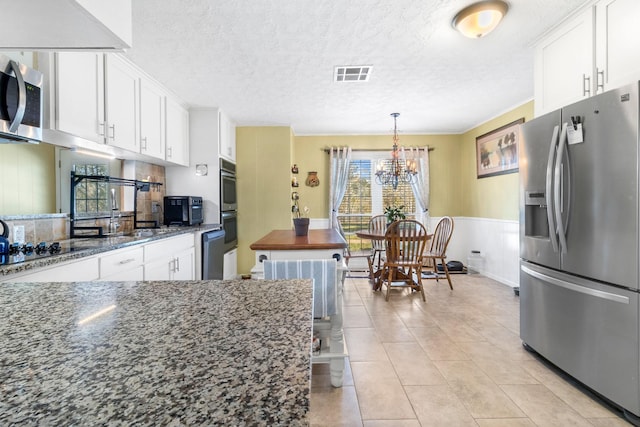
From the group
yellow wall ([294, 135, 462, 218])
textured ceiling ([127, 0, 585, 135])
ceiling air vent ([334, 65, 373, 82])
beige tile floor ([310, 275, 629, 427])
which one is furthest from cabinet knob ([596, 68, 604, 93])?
yellow wall ([294, 135, 462, 218])

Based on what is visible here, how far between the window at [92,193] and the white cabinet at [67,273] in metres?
0.84

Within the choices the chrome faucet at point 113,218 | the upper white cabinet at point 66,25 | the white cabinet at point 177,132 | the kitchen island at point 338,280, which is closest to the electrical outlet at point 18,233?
the chrome faucet at point 113,218

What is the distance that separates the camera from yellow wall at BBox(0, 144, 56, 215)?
79.7 inches

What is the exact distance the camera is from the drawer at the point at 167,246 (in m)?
2.65

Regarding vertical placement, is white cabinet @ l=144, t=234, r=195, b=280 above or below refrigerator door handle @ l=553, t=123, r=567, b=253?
below

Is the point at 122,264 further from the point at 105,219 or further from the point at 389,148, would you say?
the point at 389,148

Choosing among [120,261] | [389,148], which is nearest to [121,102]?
[120,261]

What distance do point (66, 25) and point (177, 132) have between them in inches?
126

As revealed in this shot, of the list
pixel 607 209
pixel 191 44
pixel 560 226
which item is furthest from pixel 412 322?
pixel 191 44

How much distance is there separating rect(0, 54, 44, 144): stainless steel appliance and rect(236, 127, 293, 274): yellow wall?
3.08m

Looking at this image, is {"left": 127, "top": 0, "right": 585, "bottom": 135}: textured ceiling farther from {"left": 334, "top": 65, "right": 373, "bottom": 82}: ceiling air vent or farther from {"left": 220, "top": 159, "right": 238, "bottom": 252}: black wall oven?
{"left": 220, "top": 159, "right": 238, "bottom": 252}: black wall oven

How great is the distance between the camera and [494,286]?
4.33m

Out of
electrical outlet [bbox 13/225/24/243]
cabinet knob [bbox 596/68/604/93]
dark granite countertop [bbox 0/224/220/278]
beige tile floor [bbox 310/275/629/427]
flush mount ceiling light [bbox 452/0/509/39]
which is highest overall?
flush mount ceiling light [bbox 452/0/509/39]

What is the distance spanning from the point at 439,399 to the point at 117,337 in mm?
1846
